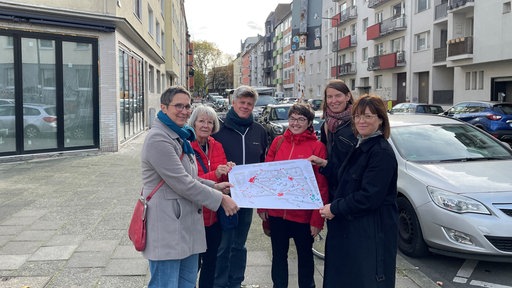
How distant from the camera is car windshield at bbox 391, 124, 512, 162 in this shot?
5551mm

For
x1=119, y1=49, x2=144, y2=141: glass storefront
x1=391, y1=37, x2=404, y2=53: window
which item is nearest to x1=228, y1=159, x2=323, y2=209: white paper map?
x1=119, y1=49, x2=144, y2=141: glass storefront

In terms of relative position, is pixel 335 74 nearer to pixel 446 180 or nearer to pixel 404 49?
pixel 404 49

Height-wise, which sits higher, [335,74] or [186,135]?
[335,74]

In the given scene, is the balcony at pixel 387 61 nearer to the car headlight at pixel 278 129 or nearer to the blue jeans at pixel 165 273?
the car headlight at pixel 278 129

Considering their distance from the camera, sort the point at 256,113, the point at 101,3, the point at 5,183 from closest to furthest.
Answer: the point at 5,183 → the point at 101,3 → the point at 256,113

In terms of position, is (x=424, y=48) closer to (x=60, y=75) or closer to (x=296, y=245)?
(x=60, y=75)

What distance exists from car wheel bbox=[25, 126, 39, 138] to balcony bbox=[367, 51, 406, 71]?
31.9 m

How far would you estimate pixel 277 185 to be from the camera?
11.0ft

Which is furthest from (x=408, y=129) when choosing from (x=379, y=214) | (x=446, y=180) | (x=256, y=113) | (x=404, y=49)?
(x=404, y=49)

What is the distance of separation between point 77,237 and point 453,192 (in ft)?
14.5

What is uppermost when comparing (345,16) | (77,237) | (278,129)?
(345,16)

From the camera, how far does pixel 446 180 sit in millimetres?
4809

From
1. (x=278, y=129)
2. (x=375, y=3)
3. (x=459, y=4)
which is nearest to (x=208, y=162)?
(x=278, y=129)

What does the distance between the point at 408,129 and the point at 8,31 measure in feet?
33.2
